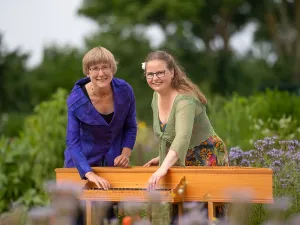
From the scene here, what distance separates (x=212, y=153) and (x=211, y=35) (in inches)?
1148

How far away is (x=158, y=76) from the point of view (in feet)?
14.3

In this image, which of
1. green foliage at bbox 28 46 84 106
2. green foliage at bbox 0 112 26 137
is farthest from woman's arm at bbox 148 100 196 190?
green foliage at bbox 28 46 84 106

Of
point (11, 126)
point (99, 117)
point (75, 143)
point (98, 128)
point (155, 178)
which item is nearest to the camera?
point (155, 178)

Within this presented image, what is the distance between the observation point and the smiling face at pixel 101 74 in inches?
176

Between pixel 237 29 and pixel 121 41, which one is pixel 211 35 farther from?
pixel 121 41

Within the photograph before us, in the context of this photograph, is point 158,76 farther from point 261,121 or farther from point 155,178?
point 261,121

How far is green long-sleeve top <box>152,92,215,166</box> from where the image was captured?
4.15 metres

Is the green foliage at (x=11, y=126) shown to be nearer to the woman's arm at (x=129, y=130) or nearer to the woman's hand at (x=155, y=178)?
the woman's arm at (x=129, y=130)

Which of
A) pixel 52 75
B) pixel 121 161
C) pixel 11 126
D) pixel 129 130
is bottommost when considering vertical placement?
pixel 121 161

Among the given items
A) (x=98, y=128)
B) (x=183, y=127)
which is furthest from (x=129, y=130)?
(x=183, y=127)

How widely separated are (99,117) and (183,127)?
817 mm

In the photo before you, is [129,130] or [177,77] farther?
[129,130]

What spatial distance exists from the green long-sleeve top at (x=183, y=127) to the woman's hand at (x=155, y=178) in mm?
228

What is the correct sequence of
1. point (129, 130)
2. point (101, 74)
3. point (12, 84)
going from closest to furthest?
point (101, 74)
point (129, 130)
point (12, 84)
